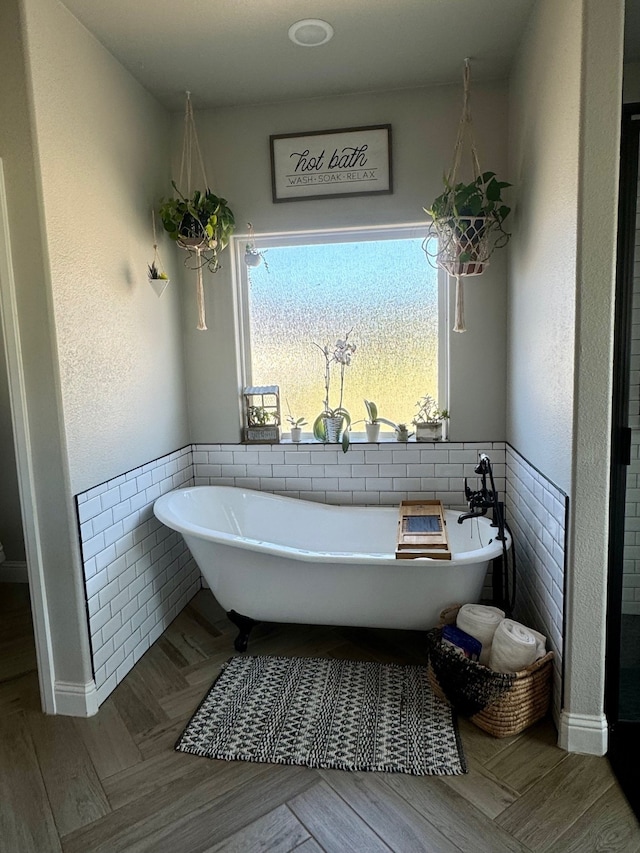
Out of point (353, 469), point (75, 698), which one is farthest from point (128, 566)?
point (353, 469)

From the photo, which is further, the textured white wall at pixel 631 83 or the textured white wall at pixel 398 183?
the textured white wall at pixel 398 183

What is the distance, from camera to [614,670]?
1.84 metres

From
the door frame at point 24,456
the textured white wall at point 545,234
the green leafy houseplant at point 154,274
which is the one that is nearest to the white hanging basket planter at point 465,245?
the textured white wall at point 545,234

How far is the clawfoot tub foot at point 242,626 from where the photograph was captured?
2.48 metres

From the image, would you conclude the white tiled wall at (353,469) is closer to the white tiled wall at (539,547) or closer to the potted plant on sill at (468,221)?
the white tiled wall at (539,547)

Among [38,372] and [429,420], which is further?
[429,420]

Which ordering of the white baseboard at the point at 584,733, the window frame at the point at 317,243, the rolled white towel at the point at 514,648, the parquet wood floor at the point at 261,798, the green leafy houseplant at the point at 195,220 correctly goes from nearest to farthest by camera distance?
the parquet wood floor at the point at 261,798
the white baseboard at the point at 584,733
the rolled white towel at the point at 514,648
the green leafy houseplant at the point at 195,220
the window frame at the point at 317,243

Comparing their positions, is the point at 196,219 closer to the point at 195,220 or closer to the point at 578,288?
the point at 195,220

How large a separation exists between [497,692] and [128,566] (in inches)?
65.4

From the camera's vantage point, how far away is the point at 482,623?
2.09 m

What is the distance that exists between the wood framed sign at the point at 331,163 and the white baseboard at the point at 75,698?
2546mm

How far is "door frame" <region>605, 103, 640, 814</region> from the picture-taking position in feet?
5.57

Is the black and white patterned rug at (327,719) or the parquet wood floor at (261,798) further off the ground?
the black and white patterned rug at (327,719)

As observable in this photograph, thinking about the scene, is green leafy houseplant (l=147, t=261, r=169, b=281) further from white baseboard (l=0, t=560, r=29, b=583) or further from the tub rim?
white baseboard (l=0, t=560, r=29, b=583)
